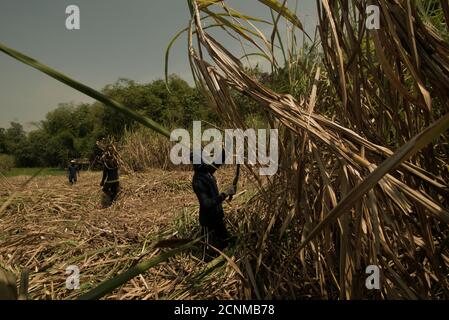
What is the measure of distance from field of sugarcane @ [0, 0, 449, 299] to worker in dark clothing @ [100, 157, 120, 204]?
408 centimetres

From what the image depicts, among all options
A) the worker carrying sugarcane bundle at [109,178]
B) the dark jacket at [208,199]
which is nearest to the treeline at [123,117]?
the worker carrying sugarcane bundle at [109,178]

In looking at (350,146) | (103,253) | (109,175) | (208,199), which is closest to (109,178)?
(109,175)

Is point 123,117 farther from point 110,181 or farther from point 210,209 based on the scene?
point 210,209

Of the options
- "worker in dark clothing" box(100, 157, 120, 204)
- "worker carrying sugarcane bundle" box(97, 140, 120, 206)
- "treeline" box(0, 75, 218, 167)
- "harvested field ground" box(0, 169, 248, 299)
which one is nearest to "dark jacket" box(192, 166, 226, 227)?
"harvested field ground" box(0, 169, 248, 299)

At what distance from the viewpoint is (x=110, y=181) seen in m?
5.99

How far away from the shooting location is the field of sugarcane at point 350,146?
88 cm

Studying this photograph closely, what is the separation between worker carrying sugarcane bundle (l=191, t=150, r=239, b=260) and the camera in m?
2.37

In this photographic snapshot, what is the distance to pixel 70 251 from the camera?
8.69ft

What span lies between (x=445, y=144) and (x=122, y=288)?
1923mm

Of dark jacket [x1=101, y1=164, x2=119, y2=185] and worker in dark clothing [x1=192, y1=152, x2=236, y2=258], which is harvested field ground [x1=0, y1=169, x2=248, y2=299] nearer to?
worker in dark clothing [x1=192, y1=152, x2=236, y2=258]

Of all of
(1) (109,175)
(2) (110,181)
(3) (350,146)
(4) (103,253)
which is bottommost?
(4) (103,253)

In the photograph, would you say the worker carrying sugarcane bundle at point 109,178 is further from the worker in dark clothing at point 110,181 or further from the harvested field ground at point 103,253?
the harvested field ground at point 103,253
